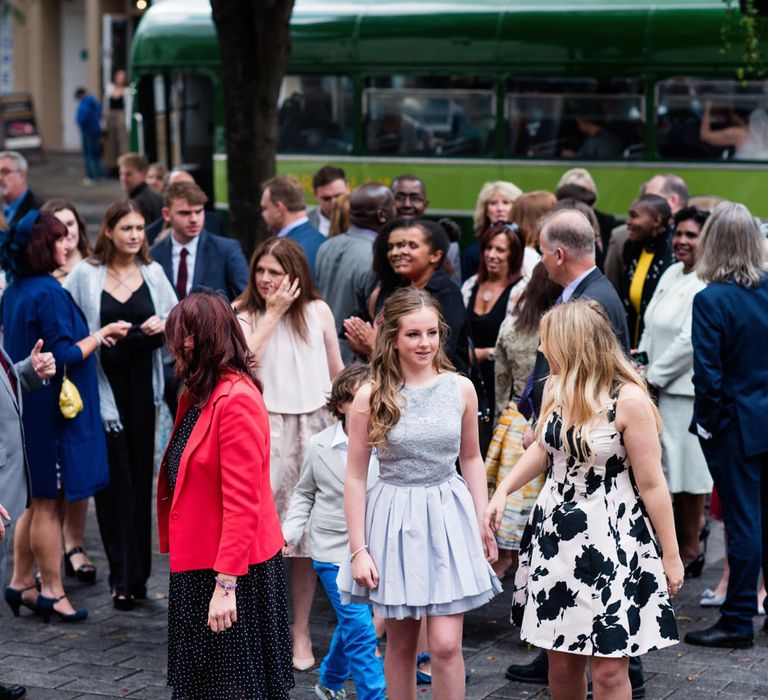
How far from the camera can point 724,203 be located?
6684mm

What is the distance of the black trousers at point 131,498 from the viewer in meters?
7.29

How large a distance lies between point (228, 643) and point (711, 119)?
1009 cm

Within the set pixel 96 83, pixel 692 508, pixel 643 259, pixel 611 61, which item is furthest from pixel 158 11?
pixel 96 83

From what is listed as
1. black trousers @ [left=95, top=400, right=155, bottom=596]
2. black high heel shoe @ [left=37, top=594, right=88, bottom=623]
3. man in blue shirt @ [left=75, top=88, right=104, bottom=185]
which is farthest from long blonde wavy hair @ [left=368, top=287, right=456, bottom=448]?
man in blue shirt @ [left=75, top=88, right=104, bottom=185]

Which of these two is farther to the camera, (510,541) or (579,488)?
(510,541)

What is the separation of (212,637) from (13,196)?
6.43 m

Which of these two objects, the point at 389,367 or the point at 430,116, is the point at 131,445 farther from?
the point at 430,116

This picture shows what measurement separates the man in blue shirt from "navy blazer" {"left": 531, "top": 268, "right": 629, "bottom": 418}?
75.3 ft

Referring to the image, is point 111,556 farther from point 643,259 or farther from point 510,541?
point 643,259

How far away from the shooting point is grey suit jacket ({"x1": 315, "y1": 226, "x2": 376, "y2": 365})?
7.68 metres

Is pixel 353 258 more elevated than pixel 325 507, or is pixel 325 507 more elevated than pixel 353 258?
pixel 353 258

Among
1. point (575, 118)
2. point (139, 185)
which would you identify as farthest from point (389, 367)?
point (575, 118)

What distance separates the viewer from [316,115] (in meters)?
15.3

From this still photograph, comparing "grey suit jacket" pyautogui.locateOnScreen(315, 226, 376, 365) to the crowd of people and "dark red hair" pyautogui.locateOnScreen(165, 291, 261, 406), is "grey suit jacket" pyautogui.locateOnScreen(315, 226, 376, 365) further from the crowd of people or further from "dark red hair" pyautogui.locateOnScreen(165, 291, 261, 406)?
"dark red hair" pyautogui.locateOnScreen(165, 291, 261, 406)
